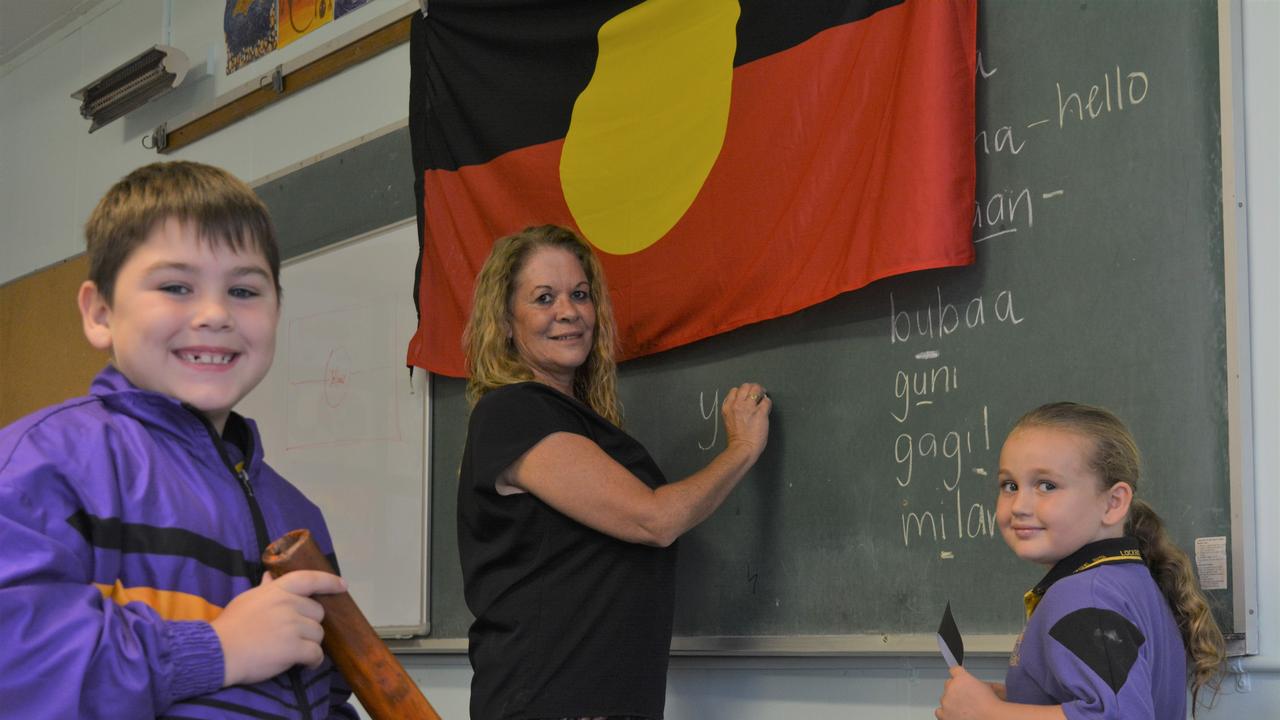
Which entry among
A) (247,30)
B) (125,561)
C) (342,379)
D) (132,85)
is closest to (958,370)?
(125,561)

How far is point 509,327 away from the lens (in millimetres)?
2205

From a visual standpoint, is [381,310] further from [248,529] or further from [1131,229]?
[248,529]

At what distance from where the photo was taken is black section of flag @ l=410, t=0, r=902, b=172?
2668mm

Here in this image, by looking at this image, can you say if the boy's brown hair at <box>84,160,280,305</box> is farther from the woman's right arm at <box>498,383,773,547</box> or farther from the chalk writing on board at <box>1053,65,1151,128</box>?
the chalk writing on board at <box>1053,65,1151,128</box>

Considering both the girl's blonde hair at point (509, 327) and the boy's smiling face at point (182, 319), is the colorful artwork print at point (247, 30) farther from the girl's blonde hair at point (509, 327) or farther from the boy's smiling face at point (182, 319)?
the boy's smiling face at point (182, 319)

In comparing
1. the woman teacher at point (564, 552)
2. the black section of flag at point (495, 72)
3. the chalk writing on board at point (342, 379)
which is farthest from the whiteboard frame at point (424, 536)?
the woman teacher at point (564, 552)

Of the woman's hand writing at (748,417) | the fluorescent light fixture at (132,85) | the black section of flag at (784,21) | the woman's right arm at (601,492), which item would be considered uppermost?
the fluorescent light fixture at (132,85)

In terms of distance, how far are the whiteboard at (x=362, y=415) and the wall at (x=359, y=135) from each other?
0.27m

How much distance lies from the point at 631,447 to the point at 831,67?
2.44 feet

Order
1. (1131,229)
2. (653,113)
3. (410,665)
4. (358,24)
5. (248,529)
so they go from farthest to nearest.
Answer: (358,24)
(410,665)
(653,113)
(1131,229)
(248,529)

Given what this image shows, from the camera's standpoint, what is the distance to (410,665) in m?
3.12

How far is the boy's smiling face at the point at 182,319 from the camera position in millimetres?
1000

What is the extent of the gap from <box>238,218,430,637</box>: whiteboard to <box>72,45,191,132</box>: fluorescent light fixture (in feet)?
3.27

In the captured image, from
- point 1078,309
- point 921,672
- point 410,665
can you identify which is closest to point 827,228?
point 1078,309
